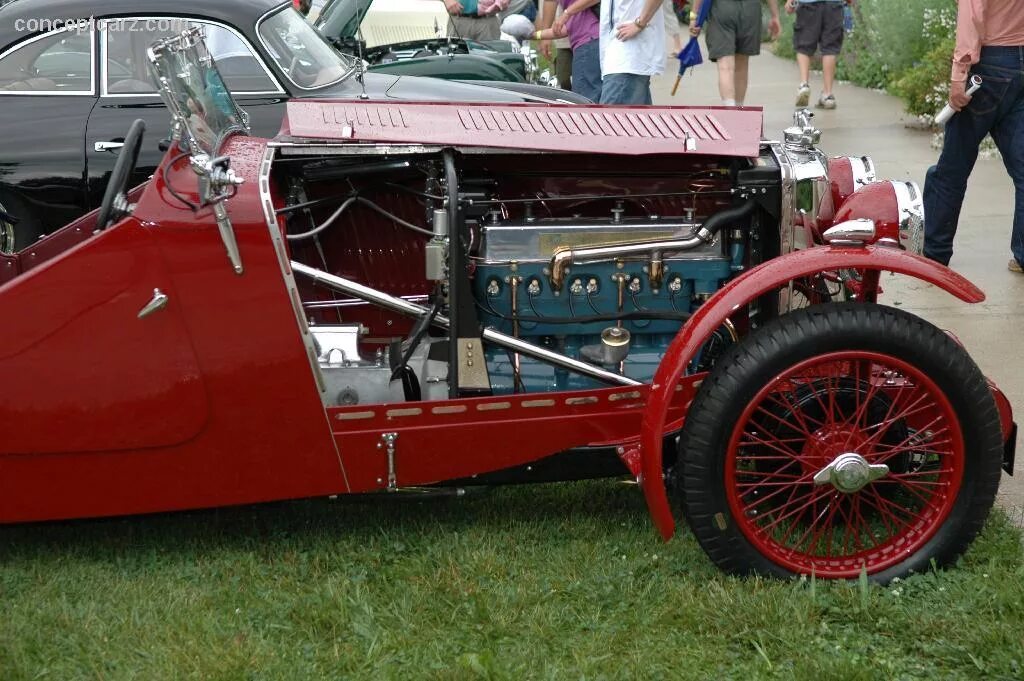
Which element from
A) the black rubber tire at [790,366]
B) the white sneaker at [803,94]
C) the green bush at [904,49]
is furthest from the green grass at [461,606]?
the white sneaker at [803,94]

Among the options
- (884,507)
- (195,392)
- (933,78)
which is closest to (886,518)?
(884,507)

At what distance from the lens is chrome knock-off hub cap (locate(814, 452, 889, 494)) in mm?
2947

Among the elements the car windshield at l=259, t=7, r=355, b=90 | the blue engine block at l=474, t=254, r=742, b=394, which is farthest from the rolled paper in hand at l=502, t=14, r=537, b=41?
the blue engine block at l=474, t=254, r=742, b=394

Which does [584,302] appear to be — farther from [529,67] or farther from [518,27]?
[518,27]

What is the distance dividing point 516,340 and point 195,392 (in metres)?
0.88

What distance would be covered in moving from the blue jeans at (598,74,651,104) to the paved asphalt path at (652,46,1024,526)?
1933mm

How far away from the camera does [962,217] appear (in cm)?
691

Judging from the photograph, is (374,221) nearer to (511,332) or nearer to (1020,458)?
(511,332)

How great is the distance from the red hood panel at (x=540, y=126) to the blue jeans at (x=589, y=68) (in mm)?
4984

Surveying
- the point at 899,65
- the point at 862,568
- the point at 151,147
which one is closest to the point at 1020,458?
the point at 862,568

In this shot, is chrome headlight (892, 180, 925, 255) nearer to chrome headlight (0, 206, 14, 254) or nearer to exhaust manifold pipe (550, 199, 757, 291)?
exhaust manifold pipe (550, 199, 757, 291)

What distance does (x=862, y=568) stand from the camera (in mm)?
2996

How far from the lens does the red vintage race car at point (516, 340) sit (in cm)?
287

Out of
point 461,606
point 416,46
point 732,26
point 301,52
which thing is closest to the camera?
point 461,606
